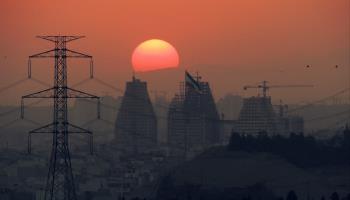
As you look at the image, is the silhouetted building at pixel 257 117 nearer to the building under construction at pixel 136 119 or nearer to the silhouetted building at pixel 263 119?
the silhouetted building at pixel 263 119

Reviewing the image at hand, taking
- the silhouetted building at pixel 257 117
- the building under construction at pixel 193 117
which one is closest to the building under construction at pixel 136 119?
the building under construction at pixel 193 117

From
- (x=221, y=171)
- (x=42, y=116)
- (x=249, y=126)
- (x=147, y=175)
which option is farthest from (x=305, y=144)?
(x=42, y=116)

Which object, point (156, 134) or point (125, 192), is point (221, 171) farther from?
point (156, 134)

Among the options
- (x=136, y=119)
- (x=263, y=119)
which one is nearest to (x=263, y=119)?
(x=263, y=119)

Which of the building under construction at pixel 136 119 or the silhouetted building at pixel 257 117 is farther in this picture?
the building under construction at pixel 136 119

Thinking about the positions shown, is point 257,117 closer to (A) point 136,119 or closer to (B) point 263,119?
(B) point 263,119
